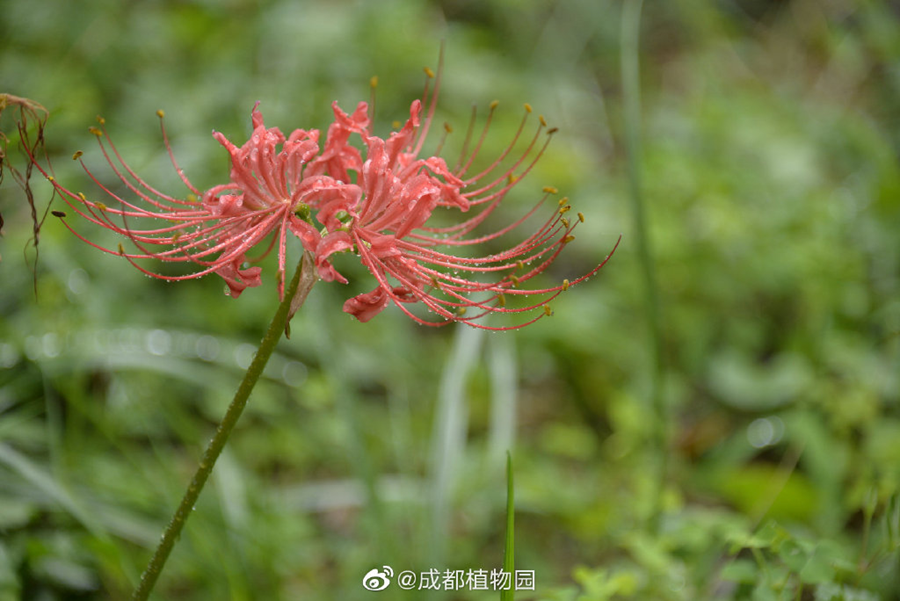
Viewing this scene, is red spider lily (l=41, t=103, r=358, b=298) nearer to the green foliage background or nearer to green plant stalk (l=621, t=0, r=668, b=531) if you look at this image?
the green foliage background

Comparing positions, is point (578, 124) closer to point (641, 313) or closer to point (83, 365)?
point (641, 313)

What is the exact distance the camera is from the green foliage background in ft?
6.10

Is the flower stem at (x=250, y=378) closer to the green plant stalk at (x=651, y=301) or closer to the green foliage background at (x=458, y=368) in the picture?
the green foliage background at (x=458, y=368)

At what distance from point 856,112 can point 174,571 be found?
4687mm

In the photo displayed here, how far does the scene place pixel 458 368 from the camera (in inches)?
84.2

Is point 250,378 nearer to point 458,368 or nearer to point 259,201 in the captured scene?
point 259,201

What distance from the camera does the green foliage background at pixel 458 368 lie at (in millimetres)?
1859

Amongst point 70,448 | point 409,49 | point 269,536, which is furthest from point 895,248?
point 70,448
